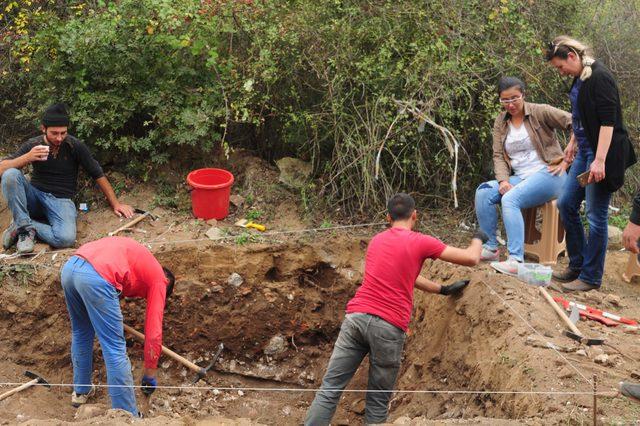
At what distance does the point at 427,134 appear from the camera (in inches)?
293

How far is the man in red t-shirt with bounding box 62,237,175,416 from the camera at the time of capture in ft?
16.7

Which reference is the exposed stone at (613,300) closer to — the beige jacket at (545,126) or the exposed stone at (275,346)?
the beige jacket at (545,126)

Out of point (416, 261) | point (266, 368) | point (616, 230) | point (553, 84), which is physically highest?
point (553, 84)

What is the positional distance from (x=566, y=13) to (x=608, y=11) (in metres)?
1.00

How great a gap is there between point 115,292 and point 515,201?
323 centimetres

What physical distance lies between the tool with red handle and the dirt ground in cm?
10

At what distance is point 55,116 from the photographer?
6730 mm

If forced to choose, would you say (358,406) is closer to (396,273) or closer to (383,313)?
(383,313)

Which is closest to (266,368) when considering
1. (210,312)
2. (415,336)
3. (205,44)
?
(210,312)

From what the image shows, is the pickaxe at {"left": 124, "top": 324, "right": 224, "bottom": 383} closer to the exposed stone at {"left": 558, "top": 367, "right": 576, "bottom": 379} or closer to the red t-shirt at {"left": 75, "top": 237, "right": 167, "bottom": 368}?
the red t-shirt at {"left": 75, "top": 237, "right": 167, "bottom": 368}

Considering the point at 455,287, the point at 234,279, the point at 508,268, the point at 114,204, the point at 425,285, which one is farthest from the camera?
the point at 114,204

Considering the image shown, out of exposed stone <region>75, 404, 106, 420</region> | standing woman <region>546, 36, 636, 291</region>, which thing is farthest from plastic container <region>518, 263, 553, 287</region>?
exposed stone <region>75, 404, 106, 420</region>

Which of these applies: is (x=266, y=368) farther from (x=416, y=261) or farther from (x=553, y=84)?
(x=553, y=84)

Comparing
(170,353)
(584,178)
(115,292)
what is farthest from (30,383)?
(584,178)
